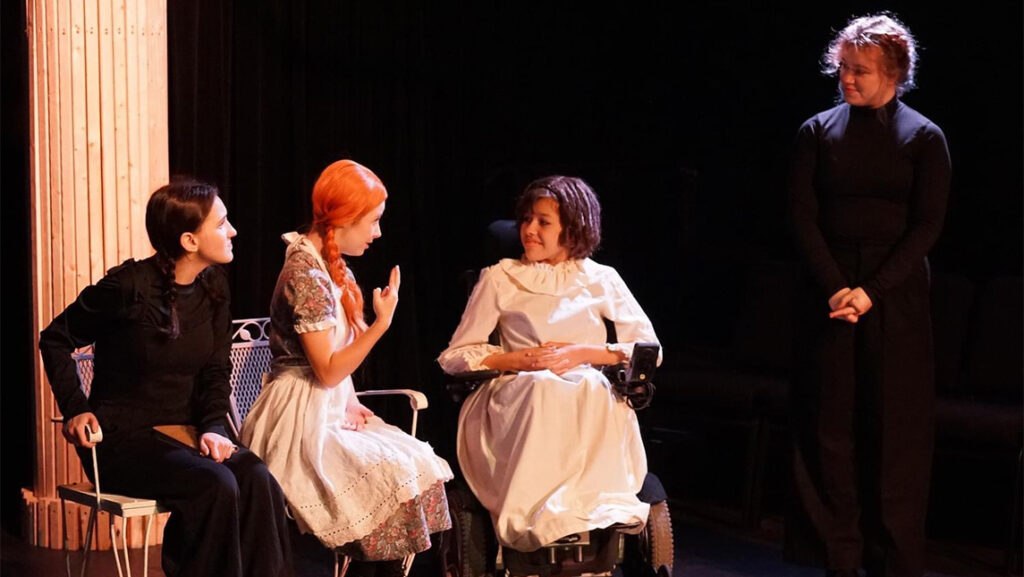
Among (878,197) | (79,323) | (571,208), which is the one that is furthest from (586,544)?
(79,323)

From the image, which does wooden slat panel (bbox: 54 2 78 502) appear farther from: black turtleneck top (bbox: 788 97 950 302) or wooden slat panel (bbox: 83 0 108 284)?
black turtleneck top (bbox: 788 97 950 302)

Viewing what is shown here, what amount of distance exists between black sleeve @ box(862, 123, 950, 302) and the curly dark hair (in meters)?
0.83

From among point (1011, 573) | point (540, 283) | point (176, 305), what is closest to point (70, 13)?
point (176, 305)

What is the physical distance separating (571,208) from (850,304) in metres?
0.87

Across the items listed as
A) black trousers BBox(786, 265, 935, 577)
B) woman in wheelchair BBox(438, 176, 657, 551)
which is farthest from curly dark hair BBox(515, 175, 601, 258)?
black trousers BBox(786, 265, 935, 577)

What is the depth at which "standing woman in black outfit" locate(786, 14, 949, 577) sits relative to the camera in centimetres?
396

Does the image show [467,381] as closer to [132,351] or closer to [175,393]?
[175,393]

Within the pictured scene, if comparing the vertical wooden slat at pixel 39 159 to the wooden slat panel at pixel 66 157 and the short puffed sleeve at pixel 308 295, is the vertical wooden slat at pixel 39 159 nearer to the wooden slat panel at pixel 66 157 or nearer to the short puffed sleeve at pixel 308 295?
the wooden slat panel at pixel 66 157

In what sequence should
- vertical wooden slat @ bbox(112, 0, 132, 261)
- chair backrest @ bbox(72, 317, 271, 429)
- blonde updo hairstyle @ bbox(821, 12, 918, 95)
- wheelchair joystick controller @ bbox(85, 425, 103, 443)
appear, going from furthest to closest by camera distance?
vertical wooden slat @ bbox(112, 0, 132, 261)
chair backrest @ bbox(72, 317, 271, 429)
blonde updo hairstyle @ bbox(821, 12, 918, 95)
wheelchair joystick controller @ bbox(85, 425, 103, 443)

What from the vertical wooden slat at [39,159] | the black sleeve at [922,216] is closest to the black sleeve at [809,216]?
the black sleeve at [922,216]

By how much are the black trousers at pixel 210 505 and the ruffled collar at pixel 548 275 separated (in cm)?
108

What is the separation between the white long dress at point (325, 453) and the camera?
347 centimetres

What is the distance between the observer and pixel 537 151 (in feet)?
20.7

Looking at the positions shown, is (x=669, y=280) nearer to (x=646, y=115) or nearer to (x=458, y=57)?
(x=646, y=115)
